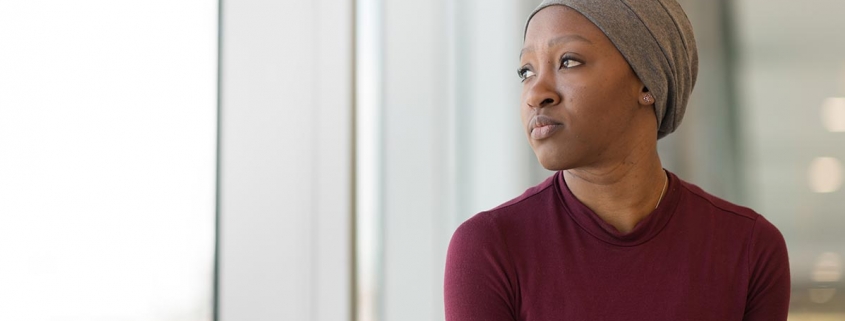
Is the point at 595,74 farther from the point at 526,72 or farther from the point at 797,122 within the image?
the point at 797,122

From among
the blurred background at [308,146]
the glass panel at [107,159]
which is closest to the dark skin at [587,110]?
the blurred background at [308,146]

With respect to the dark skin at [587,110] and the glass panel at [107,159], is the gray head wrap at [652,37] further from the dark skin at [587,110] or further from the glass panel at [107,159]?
the glass panel at [107,159]

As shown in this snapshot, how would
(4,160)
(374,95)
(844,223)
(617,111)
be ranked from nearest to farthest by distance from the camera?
(617,111), (4,160), (844,223), (374,95)

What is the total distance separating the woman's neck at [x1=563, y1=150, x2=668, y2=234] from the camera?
1.05m

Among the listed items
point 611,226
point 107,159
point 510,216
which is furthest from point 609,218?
point 107,159

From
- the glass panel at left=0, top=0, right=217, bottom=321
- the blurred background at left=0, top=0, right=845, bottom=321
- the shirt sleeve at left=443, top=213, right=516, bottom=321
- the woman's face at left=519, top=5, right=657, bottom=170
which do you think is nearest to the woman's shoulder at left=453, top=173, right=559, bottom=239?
the shirt sleeve at left=443, top=213, right=516, bottom=321

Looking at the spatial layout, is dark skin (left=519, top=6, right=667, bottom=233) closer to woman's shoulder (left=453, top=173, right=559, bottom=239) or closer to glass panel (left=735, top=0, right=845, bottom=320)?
woman's shoulder (left=453, top=173, right=559, bottom=239)

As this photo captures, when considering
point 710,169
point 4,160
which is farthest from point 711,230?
point 4,160

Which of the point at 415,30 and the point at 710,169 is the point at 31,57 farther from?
the point at 710,169

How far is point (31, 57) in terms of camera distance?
1311 mm

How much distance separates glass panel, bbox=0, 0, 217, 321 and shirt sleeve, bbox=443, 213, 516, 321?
61cm

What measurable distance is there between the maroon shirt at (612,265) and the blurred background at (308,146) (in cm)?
48

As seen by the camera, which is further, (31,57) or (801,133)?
(801,133)

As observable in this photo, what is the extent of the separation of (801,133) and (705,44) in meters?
0.25
